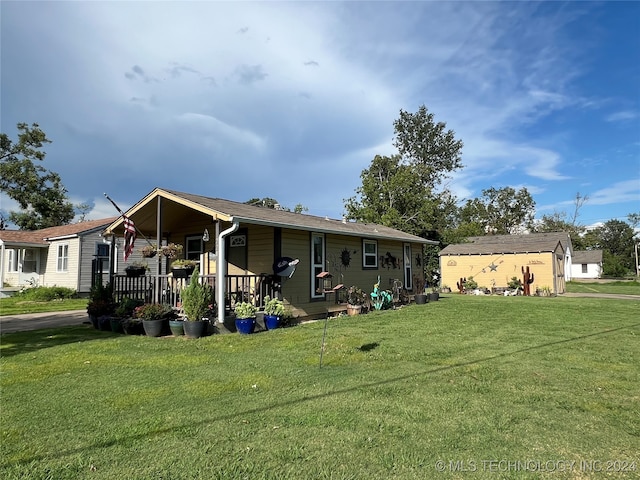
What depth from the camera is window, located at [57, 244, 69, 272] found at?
19.5m

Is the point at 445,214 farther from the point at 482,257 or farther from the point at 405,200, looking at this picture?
the point at 482,257

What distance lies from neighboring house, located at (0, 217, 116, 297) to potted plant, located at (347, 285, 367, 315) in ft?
38.6

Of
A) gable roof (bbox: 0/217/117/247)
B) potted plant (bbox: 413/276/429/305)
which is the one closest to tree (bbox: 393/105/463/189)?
potted plant (bbox: 413/276/429/305)

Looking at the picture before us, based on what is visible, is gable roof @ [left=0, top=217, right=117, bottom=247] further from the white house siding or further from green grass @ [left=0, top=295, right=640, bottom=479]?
the white house siding

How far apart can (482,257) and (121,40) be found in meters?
22.9

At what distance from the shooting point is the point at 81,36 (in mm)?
10422

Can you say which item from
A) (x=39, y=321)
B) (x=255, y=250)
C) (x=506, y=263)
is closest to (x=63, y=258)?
(x=39, y=321)

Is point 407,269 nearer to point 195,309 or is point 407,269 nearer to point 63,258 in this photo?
point 195,309

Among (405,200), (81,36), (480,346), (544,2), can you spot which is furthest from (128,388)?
(405,200)

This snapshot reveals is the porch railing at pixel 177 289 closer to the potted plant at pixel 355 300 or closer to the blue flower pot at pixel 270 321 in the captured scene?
the blue flower pot at pixel 270 321

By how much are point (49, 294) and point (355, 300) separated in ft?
46.2

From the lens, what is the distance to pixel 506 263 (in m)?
24.5

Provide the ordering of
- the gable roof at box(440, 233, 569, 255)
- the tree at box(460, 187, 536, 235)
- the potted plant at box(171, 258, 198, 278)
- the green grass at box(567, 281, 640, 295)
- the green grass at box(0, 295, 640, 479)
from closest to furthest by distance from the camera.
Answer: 1. the green grass at box(0, 295, 640, 479)
2. the potted plant at box(171, 258, 198, 278)
3. the gable roof at box(440, 233, 569, 255)
4. the green grass at box(567, 281, 640, 295)
5. the tree at box(460, 187, 536, 235)

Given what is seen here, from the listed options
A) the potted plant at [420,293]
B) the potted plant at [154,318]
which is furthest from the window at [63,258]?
the potted plant at [420,293]
